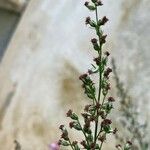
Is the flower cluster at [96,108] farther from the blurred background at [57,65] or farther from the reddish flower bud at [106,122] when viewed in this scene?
the blurred background at [57,65]

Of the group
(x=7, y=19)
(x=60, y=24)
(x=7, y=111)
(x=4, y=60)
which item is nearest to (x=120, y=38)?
(x=60, y=24)

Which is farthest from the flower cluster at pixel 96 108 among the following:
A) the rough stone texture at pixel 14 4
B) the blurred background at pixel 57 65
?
the rough stone texture at pixel 14 4

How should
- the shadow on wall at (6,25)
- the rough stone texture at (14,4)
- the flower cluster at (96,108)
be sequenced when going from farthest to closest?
the shadow on wall at (6,25)
the rough stone texture at (14,4)
the flower cluster at (96,108)

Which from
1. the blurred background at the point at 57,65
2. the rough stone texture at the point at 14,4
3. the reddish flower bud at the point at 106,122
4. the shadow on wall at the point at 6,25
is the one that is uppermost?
the rough stone texture at the point at 14,4

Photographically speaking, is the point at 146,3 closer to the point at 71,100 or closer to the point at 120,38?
the point at 120,38

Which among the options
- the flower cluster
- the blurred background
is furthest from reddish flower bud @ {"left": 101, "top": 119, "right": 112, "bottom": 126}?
the blurred background

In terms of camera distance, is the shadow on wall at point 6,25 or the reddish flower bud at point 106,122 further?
the shadow on wall at point 6,25
